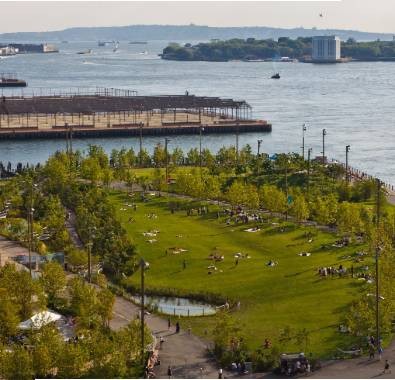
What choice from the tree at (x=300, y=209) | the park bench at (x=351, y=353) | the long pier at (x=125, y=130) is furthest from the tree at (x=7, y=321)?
the long pier at (x=125, y=130)

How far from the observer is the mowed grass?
33875 millimetres

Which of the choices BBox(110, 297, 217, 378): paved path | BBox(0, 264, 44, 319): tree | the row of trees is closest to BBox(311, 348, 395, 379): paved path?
BBox(110, 297, 217, 378): paved path

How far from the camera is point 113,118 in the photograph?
112250 millimetres

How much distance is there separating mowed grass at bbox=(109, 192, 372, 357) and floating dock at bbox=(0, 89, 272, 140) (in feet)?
161

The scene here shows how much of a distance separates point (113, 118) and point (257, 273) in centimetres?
7382

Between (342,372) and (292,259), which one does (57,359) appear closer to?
(342,372)

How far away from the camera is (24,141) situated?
9875cm

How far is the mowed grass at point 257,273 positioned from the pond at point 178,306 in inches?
30.0

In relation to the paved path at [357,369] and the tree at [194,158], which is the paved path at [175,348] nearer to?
the paved path at [357,369]

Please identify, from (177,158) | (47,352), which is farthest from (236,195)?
(47,352)

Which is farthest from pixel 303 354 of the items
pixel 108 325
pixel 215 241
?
pixel 215 241

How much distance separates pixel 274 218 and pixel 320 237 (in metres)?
4.82

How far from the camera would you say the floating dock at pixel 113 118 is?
333 feet

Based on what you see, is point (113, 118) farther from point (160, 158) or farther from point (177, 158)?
point (160, 158)
